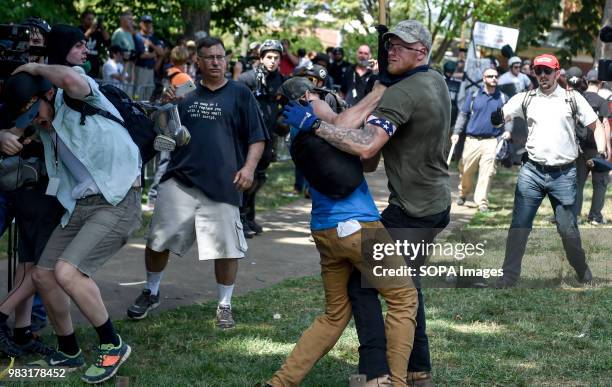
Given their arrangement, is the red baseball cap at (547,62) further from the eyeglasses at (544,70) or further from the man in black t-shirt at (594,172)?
the man in black t-shirt at (594,172)

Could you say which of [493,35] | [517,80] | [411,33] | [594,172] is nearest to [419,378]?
[411,33]

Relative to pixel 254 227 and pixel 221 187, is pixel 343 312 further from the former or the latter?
pixel 254 227

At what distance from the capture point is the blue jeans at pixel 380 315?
5.23 meters

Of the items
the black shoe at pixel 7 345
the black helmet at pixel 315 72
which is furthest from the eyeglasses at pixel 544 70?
the black shoe at pixel 7 345

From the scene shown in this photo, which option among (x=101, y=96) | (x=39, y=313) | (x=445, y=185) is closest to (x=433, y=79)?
(x=445, y=185)

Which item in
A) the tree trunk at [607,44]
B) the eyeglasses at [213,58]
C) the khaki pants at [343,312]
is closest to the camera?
the khaki pants at [343,312]

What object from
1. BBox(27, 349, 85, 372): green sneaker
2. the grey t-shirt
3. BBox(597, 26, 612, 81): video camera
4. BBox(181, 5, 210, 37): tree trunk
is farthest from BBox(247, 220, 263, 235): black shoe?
BBox(181, 5, 210, 37): tree trunk

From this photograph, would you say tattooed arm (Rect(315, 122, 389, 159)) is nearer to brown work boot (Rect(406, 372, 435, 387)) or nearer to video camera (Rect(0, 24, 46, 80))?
brown work boot (Rect(406, 372, 435, 387))

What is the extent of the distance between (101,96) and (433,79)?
1.90 metres

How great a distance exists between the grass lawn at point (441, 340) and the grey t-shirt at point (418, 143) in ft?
3.99

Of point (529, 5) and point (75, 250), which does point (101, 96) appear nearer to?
point (75, 250)

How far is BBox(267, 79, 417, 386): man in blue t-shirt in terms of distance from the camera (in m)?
5.23

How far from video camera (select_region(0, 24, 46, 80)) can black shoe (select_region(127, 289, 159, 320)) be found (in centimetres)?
213

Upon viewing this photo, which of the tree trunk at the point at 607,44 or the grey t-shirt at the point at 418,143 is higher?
the grey t-shirt at the point at 418,143
